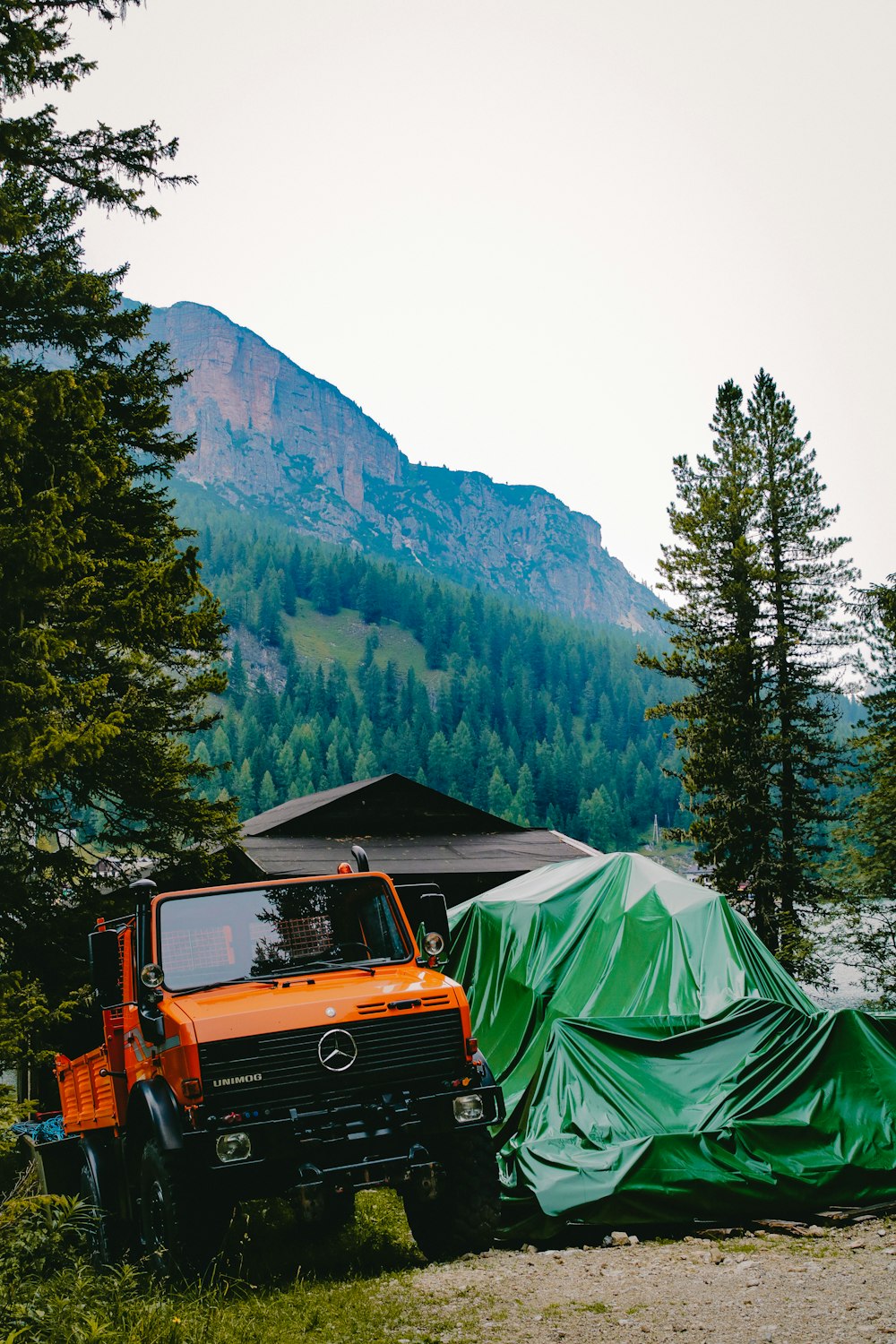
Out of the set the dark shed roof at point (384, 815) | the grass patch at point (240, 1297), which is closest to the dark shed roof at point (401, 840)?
the dark shed roof at point (384, 815)

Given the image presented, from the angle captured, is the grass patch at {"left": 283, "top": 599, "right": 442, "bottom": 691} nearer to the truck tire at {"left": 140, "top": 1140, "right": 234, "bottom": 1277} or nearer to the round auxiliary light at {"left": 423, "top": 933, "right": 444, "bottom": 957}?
the round auxiliary light at {"left": 423, "top": 933, "right": 444, "bottom": 957}

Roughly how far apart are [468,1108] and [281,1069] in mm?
1287

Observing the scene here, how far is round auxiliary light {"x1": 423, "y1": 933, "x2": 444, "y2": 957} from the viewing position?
7402 mm

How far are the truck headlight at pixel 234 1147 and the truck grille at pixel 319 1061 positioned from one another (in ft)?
0.57

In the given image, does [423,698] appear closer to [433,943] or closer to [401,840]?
[401,840]

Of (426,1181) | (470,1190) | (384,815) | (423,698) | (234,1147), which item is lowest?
(470,1190)

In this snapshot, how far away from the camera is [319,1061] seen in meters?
6.58

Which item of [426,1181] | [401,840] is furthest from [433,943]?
[401,840]

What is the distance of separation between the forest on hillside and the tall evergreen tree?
2423 inches

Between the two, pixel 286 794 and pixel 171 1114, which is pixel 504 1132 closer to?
pixel 171 1114

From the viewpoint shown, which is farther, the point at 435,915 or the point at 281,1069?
the point at 435,915

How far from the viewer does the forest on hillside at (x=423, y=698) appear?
381ft

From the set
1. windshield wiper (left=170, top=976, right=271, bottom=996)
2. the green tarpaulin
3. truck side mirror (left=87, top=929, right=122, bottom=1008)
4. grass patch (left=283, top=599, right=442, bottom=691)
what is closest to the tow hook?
windshield wiper (left=170, top=976, right=271, bottom=996)

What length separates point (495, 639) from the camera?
164m
